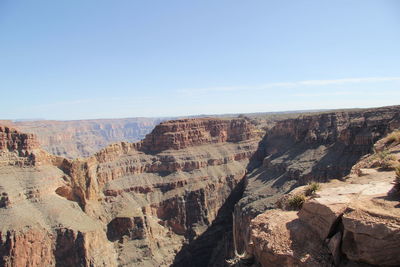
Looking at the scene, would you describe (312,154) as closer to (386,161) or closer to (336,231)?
(386,161)

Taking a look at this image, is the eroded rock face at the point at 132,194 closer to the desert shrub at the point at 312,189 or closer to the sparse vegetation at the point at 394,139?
the desert shrub at the point at 312,189

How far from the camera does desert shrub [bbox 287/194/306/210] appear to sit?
42.7ft

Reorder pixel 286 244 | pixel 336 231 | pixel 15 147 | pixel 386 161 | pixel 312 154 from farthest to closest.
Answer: pixel 312 154 < pixel 15 147 < pixel 386 161 < pixel 286 244 < pixel 336 231

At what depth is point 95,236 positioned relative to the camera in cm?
4975

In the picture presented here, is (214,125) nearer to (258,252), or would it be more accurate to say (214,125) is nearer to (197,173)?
(197,173)

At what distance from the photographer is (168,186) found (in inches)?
2758

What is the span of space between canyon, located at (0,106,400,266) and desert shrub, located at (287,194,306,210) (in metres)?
0.30

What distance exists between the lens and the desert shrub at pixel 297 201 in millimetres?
13008

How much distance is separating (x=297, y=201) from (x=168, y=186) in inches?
2309

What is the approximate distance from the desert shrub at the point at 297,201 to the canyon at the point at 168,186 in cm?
30

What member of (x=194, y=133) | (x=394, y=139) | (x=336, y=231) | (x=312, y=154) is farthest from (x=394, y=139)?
(x=194, y=133)

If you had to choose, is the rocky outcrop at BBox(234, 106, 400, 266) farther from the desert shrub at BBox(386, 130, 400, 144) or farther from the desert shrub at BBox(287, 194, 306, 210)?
the desert shrub at BBox(287, 194, 306, 210)

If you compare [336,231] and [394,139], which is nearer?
[336,231]

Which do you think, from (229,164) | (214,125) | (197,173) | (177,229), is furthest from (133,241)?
(214,125)
